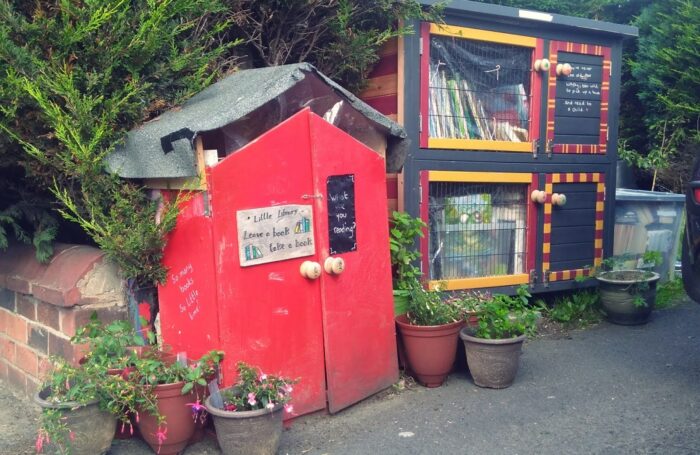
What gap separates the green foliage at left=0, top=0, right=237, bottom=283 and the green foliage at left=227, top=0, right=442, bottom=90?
36.4 inches

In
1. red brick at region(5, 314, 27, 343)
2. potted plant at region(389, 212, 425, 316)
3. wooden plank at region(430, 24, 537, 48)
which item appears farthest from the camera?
wooden plank at region(430, 24, 537, 48)

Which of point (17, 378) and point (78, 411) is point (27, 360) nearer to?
point (17, 378)

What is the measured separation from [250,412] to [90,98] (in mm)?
1732

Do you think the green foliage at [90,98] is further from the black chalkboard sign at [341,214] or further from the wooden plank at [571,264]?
the wooden plank at [571,264]

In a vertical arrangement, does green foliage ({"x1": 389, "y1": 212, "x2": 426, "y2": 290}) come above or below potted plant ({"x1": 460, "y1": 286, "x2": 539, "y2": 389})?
above

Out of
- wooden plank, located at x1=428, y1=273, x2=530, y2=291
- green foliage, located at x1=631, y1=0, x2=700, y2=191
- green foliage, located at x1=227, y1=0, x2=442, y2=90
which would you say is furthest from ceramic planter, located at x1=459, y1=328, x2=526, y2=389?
green foliage, located at x1=631, y1=0, x2=700, y2=191

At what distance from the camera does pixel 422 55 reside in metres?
5.08

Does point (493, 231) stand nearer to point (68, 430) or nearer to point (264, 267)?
point (264, 267)

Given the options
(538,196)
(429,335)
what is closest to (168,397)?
(429,335)

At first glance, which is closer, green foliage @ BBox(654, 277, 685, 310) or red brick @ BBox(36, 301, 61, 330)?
red brick @ BBox(36, 301, 61, 330)

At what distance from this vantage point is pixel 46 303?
3979mm

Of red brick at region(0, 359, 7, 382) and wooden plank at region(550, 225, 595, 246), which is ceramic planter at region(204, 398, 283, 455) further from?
wooden plank at region(550, 225, 595, 246)

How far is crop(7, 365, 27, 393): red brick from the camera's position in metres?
4.29

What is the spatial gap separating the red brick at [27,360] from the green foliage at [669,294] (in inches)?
214
